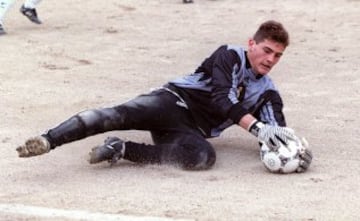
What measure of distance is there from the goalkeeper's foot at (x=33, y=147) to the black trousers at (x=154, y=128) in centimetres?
11

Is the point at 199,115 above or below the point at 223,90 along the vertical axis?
below

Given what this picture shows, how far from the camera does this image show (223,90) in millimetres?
5781

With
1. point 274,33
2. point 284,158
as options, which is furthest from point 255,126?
point 274,33

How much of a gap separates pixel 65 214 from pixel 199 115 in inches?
62.8

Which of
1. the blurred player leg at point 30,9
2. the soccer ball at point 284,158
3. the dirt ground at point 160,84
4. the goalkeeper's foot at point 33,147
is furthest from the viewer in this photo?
the blurred player leg at point 30,9

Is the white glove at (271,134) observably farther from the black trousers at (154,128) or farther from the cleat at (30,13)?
the cleat at (30,13)

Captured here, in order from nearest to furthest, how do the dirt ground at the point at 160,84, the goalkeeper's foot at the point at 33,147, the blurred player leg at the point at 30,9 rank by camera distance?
the dirt ground at the point at 160,84
the goalkeeper's foot at the point at 33,147
the blurred player leg at the point at 30,9

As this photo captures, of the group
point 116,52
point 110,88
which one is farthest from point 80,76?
point 116,52

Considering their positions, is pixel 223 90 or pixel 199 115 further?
pixel 199 115

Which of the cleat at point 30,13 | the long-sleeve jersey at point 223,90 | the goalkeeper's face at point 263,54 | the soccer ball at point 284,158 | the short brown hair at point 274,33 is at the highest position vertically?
the short brown hair at point 274,33

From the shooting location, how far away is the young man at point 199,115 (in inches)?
223

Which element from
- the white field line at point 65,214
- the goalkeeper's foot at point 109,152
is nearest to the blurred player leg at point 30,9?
the goalkeeper's foot at point 109,152

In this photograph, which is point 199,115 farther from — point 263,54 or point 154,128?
point 263,54

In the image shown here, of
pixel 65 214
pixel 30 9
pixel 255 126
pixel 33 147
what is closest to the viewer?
pixel 65 214
